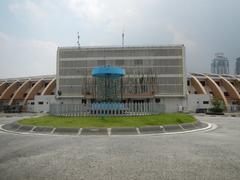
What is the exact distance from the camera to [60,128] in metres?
19.2

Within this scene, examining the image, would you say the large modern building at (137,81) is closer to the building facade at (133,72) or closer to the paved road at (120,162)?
the building facade at (133,72)

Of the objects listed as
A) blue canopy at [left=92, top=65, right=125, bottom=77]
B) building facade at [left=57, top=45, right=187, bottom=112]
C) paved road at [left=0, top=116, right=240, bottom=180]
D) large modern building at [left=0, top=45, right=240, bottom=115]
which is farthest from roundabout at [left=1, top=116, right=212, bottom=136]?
building facade at [left=57, top=45, right=187, bottom=112]

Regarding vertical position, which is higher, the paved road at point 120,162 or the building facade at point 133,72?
the building facade at point 133,72

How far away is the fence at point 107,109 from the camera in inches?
1009

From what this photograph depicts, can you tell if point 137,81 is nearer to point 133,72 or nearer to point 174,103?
point 133,72

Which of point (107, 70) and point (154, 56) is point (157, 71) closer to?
point (154, 56)

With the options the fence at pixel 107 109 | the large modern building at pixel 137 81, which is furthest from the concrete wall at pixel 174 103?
the fence at pixel 107 109

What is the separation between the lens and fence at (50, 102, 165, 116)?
2562 centimetres

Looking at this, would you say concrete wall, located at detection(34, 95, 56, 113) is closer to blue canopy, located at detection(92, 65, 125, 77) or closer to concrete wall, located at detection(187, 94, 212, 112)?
concrete wall, located at detection(187, 94, 212, 112)

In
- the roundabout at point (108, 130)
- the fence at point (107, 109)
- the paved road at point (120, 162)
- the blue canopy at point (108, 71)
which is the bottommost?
the roundabout at point (108, 130)

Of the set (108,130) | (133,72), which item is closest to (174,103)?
(133,72)

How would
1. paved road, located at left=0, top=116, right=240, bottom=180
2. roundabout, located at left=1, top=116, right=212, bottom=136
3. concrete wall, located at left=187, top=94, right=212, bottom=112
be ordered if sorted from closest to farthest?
paved road, located at left=0, top=116, right=240, bottom=180 < roundabout, located at left=1, top=116, right=212, bottom=136 < concrete wall, located at left=187, top=94, right=212, bottom=112

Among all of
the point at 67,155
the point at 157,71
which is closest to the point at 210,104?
the point at 157,71

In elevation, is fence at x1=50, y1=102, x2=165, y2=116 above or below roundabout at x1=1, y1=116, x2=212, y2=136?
above
